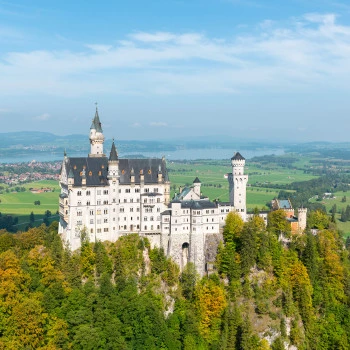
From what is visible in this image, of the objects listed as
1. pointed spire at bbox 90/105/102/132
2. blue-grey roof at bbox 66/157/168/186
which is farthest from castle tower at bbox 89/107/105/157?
blue-grey roof at bbox 66/157/168/186

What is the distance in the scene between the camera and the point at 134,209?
269 feet

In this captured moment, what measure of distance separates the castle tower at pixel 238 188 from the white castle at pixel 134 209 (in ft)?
4.49

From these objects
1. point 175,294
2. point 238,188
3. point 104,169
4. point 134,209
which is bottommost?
point 175,294

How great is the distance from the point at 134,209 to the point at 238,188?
58.8ft

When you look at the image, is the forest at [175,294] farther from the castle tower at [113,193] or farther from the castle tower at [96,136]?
the castle tower at [96,136]

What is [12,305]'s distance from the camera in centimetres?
6681

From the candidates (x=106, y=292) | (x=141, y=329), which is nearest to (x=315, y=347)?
(x=141, y=329)

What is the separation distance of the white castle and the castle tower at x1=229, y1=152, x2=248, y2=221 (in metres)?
1.37

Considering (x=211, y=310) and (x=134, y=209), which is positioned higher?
(x=134, y=209)

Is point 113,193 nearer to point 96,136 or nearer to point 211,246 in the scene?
point 96,136

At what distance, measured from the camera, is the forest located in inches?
2648

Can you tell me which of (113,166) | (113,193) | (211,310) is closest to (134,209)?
(113,193)

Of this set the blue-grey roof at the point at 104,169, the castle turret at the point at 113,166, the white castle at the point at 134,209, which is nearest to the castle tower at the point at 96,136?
the blue-grey roof at the point at 104,169

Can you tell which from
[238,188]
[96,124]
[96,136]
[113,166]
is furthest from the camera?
[96,124]
